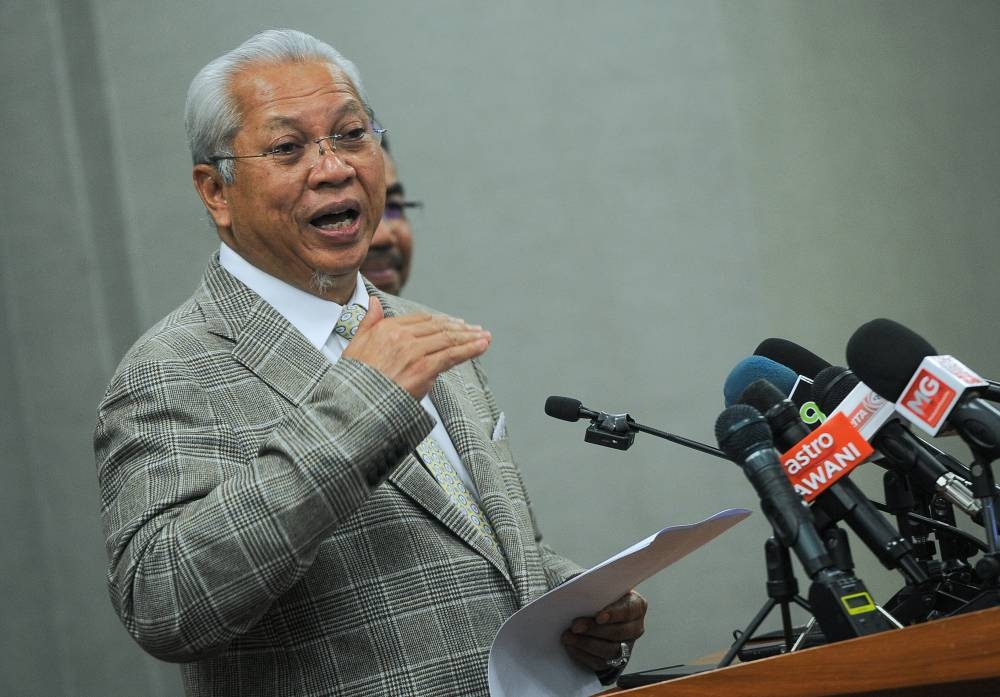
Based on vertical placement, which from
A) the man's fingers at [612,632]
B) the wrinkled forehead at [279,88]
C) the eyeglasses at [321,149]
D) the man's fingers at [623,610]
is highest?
the wrinkled forehead at [279,88]

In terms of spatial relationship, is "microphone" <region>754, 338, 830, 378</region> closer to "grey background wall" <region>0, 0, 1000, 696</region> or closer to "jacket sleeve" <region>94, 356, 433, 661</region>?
"jacket sleeve" <region>94, 356, 433, 661</region>

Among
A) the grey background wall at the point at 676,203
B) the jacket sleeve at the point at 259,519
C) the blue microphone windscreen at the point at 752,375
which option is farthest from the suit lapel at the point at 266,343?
the grey background wall at the point at 676,203

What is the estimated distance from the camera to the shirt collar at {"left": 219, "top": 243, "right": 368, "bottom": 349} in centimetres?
187

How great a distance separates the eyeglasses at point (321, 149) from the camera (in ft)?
6.15

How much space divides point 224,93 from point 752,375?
106 cm

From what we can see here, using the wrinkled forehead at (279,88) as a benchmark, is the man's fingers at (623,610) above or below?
below

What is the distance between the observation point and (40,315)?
3615mm

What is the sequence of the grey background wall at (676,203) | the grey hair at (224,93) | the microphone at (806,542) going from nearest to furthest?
1. the microphone at (806,542)
2. the grey hair at (224,93)
3. the grey background wall at (676,203)

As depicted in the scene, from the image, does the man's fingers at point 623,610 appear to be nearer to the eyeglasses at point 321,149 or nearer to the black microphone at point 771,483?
the black microphone at point 771,483

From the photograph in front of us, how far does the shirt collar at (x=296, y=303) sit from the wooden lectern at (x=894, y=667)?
1040 millimetres

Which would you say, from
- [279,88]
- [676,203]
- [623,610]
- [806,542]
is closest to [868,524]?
[806,542]

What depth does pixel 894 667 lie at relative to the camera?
0.94 m

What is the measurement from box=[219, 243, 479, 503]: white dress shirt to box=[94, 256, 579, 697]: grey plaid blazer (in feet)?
0.09

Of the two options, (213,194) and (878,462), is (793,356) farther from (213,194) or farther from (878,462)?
(213,194)
